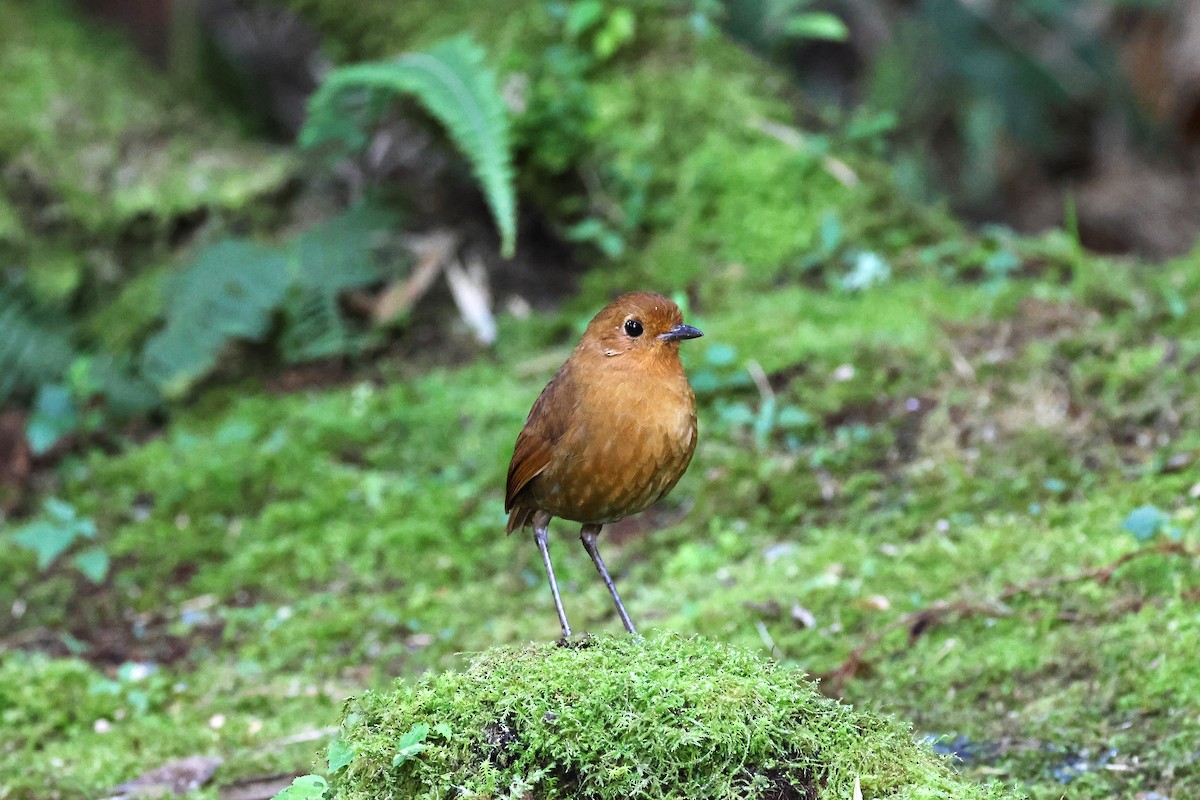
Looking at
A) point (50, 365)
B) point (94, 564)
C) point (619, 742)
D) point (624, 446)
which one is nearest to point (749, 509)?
point (624, 446)

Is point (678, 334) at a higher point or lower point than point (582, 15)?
lower

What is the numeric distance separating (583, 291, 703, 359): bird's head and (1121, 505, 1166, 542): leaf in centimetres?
157

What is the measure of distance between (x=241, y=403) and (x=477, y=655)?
3.87 m

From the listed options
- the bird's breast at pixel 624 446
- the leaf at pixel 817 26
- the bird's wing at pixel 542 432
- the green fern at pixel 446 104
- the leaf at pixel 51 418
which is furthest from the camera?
the leaf at pixel 817 26

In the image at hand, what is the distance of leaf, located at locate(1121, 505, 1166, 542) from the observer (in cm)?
382

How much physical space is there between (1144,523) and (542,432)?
194 cm

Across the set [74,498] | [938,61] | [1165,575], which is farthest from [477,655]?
[938,61]

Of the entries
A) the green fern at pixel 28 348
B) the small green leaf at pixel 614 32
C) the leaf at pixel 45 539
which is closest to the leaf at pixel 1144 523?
the small green leaf at pixel 614 32

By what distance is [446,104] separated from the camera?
220 inches

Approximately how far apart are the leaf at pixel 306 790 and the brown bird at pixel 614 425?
925 millimetres

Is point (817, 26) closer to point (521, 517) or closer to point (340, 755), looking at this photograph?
point (521, 517)

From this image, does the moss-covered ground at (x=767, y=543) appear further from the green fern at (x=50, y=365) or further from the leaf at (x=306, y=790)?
the leaf at (x=306, y=790)

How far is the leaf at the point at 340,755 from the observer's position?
2.40m

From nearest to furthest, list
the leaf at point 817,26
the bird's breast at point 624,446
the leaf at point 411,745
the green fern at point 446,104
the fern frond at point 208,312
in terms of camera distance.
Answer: the leaf at point 411,745
the bird's breast at point 624,446
the green fern at point 446,104
the fern frond at point 208,312
the leaf at point 817,26
